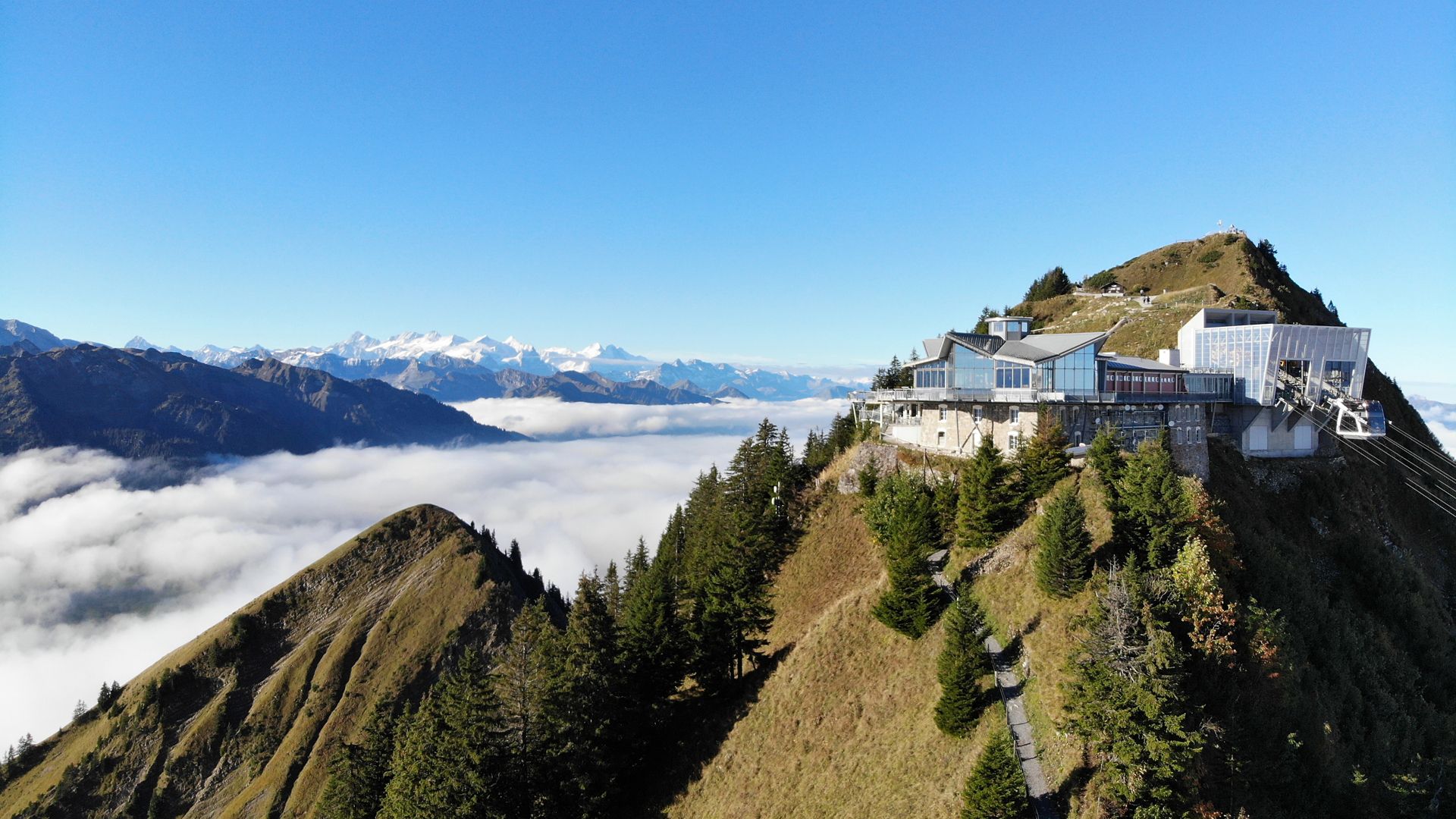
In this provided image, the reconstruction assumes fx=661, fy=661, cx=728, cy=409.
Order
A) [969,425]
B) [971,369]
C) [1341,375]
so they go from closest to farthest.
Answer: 1. [971,369]
2. [969,425]
3. [1341,375]

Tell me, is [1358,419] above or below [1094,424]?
above

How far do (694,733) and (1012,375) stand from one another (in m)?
36.9

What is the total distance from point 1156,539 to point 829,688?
20631mm

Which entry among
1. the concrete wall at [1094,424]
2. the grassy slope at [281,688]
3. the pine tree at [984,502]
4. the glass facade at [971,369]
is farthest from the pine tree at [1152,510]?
the grassy slope at [281,688]

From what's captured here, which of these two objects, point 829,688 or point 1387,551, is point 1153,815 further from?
point 1387,551

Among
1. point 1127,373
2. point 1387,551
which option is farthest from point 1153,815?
point 1387,551

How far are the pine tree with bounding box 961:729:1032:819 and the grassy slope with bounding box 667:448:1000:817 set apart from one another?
327 centimetres

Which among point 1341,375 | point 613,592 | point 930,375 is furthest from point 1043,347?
point 613,592

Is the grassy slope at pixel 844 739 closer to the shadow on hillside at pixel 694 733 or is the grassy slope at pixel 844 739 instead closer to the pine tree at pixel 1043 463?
the shadow on hillside at pixel 694 733

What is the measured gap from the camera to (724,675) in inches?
1938

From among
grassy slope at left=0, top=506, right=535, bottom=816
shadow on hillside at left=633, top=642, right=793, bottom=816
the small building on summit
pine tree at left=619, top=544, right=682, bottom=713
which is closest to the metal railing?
the small building on summit

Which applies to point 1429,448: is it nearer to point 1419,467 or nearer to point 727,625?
point 1419,467

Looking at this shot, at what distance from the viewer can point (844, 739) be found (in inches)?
1473

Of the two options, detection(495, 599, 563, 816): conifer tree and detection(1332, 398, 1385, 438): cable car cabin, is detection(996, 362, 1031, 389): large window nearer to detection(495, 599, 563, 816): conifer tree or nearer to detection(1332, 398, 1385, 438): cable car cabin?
detection(1332, 398, 1385, 438): cable car cabin
